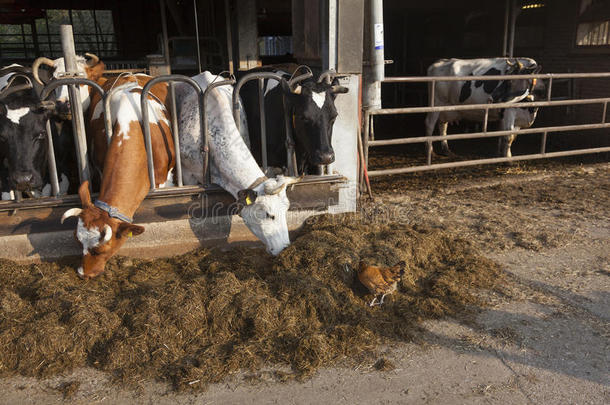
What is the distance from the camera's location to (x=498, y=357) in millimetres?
3074

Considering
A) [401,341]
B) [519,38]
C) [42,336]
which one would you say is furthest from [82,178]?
[519,38]

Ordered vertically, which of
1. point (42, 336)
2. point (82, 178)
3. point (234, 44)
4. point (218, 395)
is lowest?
point (218, 395)

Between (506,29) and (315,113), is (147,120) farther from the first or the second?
(506,29)

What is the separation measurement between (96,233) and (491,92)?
687 centimetres

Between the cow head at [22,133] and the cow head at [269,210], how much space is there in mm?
1591

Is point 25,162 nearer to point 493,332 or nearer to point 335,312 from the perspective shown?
point 335,312

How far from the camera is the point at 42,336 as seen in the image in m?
3.01

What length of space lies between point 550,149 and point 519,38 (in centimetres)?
342

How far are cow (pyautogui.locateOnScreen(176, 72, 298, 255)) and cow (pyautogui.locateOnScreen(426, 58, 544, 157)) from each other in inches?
192

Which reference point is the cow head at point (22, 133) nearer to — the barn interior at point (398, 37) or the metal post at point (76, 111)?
the metal post at point (76, 111)

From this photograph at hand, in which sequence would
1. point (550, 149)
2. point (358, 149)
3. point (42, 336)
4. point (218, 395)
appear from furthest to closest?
point (550, 149)
point (358, 149)
point (42, 336)
point (218, 395)

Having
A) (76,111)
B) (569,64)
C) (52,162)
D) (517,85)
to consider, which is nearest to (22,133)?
(52,162)

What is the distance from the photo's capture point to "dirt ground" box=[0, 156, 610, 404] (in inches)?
108

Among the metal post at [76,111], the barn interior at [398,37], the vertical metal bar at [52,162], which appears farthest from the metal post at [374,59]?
the vertical metal bar at [52,162]
